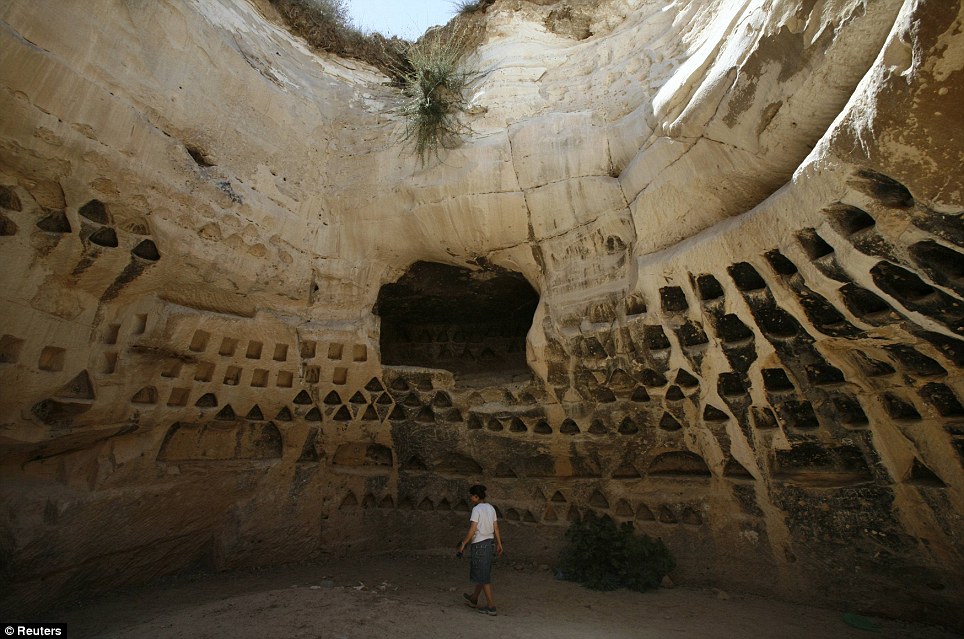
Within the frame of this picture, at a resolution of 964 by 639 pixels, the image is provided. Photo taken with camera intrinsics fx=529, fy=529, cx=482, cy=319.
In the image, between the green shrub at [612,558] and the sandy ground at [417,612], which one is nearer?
the sandy ground at [417,612]

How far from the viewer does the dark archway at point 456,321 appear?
298 inches

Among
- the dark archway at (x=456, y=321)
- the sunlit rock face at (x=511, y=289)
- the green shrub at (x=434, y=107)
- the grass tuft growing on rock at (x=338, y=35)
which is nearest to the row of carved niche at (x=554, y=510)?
the sunlit rock face at (x=511, y=289)

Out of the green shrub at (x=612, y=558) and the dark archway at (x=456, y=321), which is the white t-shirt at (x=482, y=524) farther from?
the dark archway at (x=456, y=321)

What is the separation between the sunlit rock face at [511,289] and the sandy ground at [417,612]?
264 mm

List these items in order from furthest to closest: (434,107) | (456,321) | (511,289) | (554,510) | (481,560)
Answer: (456,321) < (511,289) < (554,510) < (434,107) < (481,560)

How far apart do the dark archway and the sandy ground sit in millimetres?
2986

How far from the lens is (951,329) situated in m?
3.30

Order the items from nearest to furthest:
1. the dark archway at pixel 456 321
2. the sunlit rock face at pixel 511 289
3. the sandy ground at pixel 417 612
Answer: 1. the sunlit rock face at pixel 511 289
2. the sandy ground at pixel 417 612
3. the dark archway at pixel 456 321

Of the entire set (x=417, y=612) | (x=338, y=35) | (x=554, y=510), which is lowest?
(x=417, y=612)

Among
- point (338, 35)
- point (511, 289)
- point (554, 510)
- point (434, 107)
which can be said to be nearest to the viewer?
point (434, 107)

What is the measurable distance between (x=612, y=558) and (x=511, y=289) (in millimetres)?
3734

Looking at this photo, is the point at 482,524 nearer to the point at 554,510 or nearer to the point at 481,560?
the point at 481,560

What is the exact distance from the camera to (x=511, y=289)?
770 cm

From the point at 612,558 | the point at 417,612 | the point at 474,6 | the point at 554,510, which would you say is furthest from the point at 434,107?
the point at 612,558
